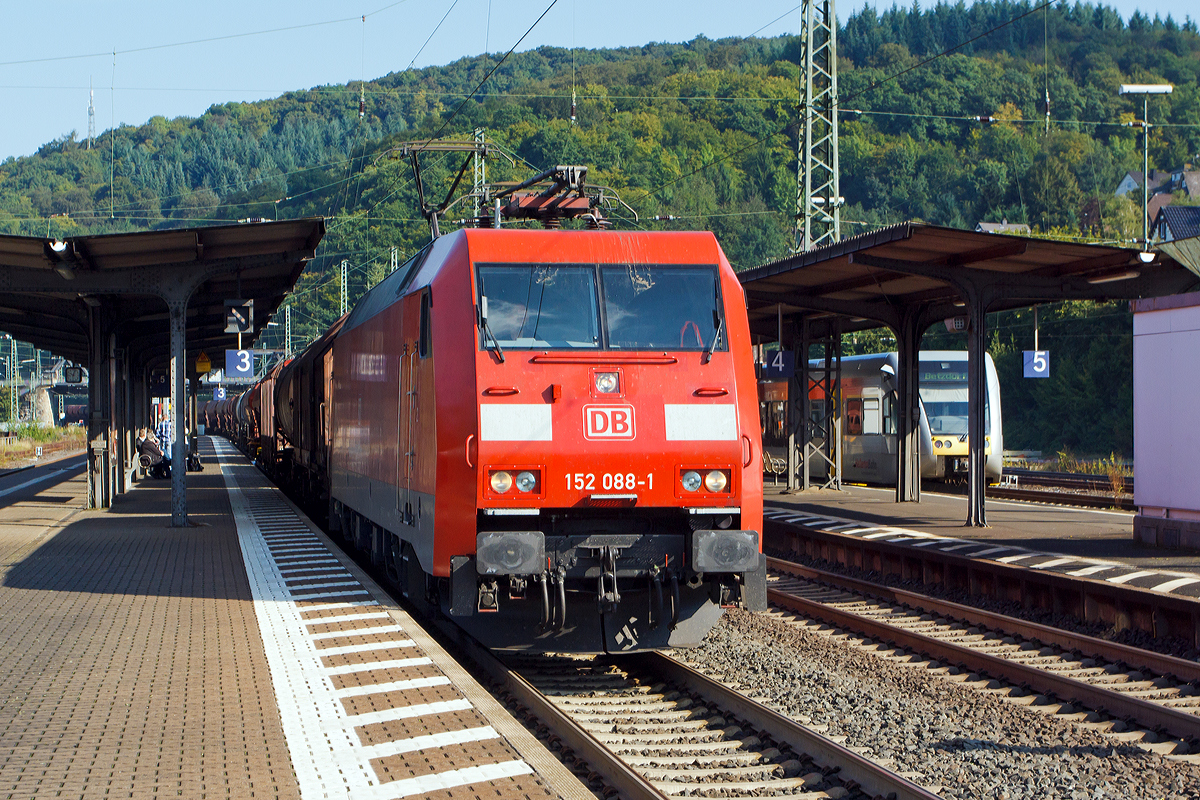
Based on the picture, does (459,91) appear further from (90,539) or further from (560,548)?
(560,548)

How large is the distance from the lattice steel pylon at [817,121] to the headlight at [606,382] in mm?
17795

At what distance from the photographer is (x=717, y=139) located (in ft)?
210

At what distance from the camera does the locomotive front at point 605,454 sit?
7.97m

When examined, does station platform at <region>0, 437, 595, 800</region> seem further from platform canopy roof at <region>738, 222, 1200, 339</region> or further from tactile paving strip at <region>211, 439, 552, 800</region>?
platform canopy roof at <region>738, 222, 1200, 339</region>

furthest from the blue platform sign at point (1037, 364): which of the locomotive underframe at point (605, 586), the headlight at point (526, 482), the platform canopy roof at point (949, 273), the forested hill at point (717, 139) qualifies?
the forested hill at point (717, 139)

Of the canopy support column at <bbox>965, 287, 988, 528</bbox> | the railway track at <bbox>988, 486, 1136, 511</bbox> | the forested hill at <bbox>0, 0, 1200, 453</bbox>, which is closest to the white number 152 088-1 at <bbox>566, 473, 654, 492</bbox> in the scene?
the canopy support column at <bbox>965, 287, 988, 528</bbox>

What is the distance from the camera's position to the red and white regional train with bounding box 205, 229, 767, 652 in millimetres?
7984

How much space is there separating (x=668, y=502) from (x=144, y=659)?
3.86 meters

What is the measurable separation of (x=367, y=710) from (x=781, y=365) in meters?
18.1

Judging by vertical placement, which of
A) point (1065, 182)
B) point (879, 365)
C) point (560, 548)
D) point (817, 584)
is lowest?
point (817, 584)

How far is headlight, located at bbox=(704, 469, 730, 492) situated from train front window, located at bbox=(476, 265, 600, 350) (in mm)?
1249

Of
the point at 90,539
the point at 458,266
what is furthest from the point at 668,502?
the point at 90,539

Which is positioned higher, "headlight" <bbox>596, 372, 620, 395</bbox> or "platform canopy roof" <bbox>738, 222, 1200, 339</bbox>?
"platform canopy roof" <bbox>738, 222, 1200, 339</bbox>

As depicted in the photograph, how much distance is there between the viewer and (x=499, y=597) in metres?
8.28
